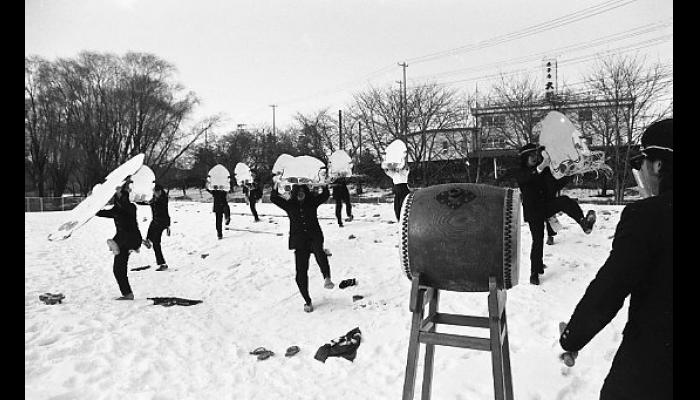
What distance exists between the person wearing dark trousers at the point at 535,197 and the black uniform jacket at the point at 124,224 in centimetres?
583

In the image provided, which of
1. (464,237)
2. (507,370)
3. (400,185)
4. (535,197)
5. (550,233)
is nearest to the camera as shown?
(464,237)

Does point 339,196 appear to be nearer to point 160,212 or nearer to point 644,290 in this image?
point 160,212

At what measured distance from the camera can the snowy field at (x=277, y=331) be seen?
3781mm

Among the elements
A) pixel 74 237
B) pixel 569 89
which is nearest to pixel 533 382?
pixel 74 237

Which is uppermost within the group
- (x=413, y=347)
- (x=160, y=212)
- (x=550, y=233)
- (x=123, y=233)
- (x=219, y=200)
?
(x=219, y=200)

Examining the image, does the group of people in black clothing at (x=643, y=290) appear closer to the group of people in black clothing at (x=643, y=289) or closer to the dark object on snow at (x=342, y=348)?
the group of people in black clothing at (x=643, y=289)

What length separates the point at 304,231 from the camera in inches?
236

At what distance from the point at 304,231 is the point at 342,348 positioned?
6.31 feet

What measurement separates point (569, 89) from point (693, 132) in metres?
24.2

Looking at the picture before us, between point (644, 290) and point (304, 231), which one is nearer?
point (644, 290)

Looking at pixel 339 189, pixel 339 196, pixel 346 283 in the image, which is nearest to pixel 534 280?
pixel 346 283

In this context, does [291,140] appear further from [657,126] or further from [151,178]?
[657,126]

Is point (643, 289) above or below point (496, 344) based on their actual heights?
above

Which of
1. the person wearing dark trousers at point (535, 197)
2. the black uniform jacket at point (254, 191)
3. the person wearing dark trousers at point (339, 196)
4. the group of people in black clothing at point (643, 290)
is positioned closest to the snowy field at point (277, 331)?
the person wearing dark trousers at point (535, 197)
